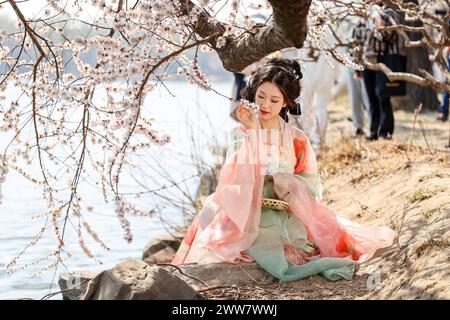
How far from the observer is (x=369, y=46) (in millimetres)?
8031

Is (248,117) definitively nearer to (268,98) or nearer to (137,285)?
(268,98)

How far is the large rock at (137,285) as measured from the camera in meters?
3.54

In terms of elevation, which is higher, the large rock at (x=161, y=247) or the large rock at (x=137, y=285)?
the large rock at (x=137, y=285)

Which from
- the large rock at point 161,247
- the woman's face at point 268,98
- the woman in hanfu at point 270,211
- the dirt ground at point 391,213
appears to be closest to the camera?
the dirt ground at point 391,213

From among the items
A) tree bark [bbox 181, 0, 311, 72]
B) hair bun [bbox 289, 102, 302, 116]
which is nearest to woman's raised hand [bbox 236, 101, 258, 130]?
hair bun [bbox 289, 102, 302, 116]

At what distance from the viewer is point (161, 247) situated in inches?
284

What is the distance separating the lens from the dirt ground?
424cm

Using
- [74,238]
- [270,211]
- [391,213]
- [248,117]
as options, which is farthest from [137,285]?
[74,238]

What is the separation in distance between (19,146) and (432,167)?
2.95 metres

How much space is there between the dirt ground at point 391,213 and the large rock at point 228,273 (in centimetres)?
8

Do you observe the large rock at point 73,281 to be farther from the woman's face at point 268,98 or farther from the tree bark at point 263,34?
the tree bark at point 263,34

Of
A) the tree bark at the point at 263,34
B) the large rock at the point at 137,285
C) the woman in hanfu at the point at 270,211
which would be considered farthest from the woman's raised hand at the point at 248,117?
the large rock at the point at 137,285

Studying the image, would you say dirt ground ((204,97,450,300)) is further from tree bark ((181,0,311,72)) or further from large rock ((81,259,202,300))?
tree bark ((181,0,311,72))
